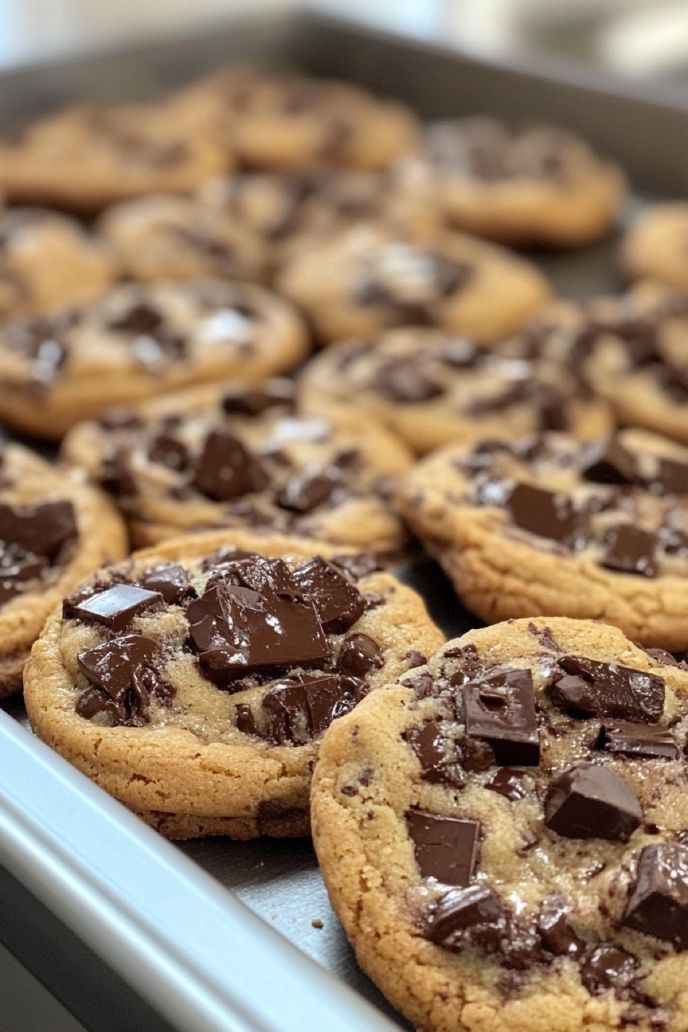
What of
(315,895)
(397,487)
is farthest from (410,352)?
(315,895)

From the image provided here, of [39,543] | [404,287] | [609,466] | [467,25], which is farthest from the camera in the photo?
[467,25]

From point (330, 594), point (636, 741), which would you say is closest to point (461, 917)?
point (636, 741)

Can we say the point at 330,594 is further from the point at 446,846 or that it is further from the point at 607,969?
the point at 607,969

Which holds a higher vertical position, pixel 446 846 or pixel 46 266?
pixel 446 846

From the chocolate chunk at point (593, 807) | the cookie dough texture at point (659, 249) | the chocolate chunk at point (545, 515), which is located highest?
the chocolate chunk at point (593, 807)

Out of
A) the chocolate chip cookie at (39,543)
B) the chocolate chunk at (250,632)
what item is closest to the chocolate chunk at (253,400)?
the chocolate chip cookie at (39,543)

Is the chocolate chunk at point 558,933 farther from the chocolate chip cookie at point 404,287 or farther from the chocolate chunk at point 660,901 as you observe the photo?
the chocolate chip cookie at point 404,287
